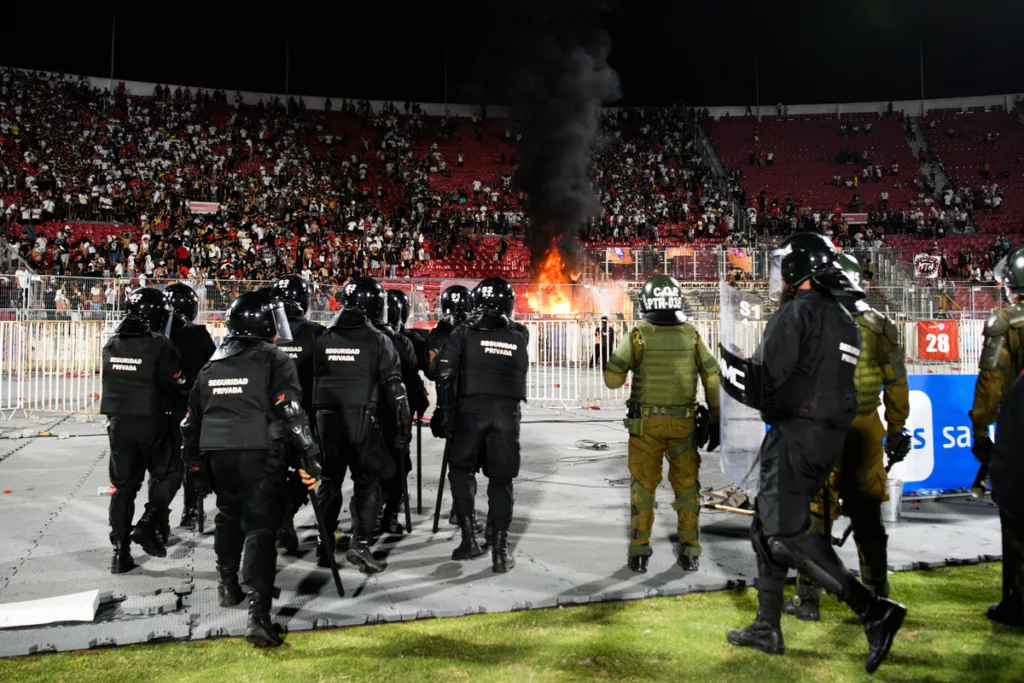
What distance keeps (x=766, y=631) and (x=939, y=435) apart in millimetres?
4045

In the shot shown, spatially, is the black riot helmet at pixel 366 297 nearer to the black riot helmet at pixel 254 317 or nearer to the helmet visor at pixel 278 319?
the helmet visor at pixel 278 319

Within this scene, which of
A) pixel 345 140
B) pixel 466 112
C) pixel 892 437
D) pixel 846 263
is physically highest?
pixel 466 112

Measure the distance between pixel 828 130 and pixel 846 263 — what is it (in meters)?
37.1

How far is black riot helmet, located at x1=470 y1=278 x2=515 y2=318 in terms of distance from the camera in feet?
17.7

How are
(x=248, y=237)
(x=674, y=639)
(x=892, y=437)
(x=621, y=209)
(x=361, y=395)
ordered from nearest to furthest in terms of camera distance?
(x=674, y=639) < (x=892, y=437) < (x=361, y=395) < (x=248, y=237) < (x=621, y=209)

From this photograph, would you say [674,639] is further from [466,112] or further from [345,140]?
[466,112]

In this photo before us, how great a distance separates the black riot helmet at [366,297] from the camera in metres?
5.50

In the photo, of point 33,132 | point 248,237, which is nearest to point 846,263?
point 248,237

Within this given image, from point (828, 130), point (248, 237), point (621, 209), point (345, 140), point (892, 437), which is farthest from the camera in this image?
point (828, 130)

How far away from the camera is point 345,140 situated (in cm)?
3406

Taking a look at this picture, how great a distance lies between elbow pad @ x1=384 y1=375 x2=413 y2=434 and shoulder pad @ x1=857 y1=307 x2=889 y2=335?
9.45ft

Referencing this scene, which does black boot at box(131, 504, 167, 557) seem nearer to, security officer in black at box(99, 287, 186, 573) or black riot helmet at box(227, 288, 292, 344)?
security officer in black at box(99, 287, 186, 573)

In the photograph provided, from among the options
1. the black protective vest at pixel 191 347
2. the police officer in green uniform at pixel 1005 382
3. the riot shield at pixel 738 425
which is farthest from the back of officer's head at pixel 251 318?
the police officer in green uniform at pixel 1005 382

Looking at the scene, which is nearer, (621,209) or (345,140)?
(621,209)
